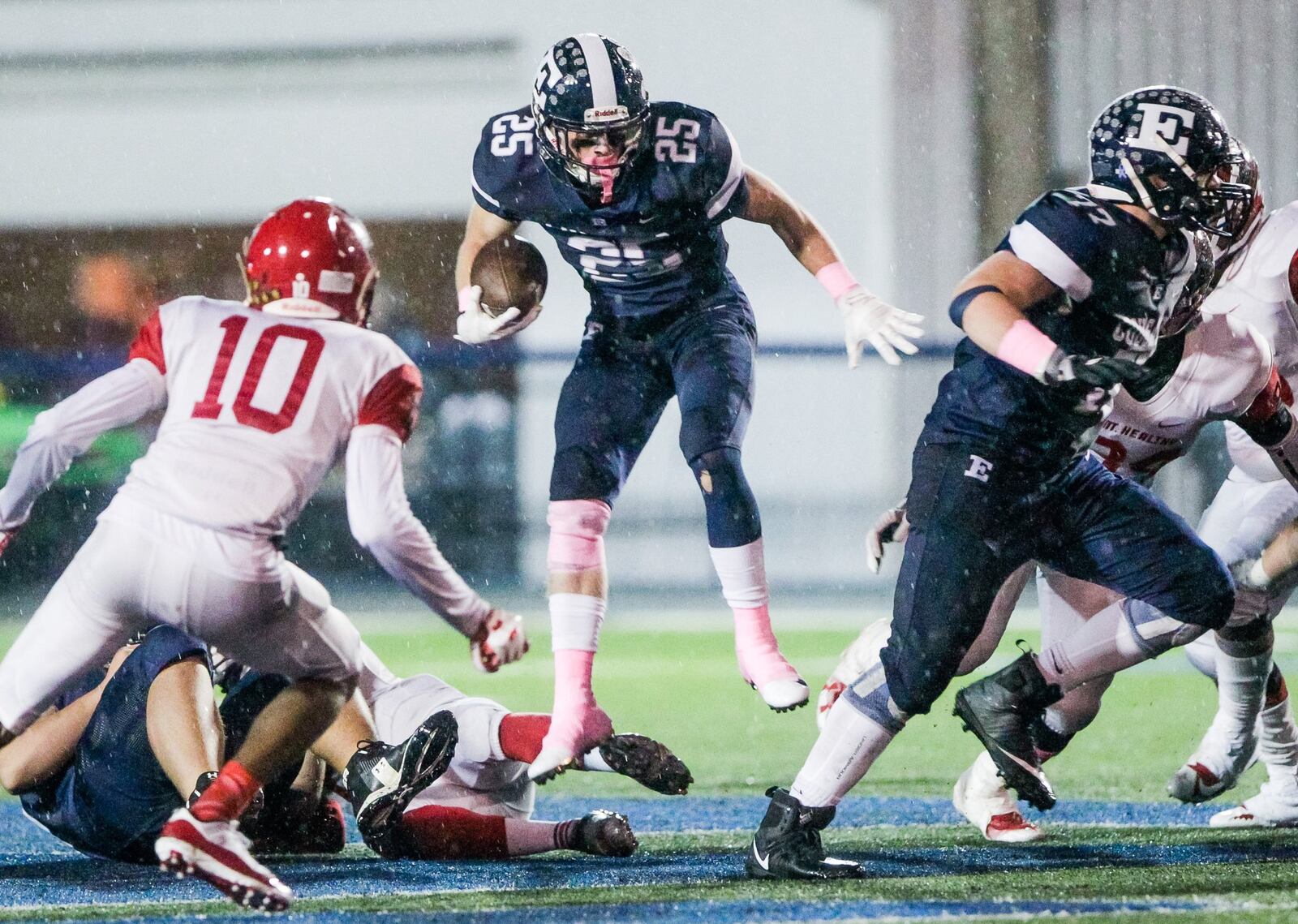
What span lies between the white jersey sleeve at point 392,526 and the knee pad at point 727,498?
0.82 metres

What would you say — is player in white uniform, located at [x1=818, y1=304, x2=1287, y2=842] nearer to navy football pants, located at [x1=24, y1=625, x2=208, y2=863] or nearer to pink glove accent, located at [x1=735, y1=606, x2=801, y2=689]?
pink glove accent, located at [x1=735, y1=606, x2=801, y2=689]

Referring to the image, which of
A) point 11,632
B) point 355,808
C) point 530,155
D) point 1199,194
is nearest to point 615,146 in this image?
point 530,155

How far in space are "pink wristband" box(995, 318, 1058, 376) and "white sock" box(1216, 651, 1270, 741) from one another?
1337mm

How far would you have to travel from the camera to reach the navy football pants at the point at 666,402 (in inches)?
155

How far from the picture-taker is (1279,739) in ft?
13.9

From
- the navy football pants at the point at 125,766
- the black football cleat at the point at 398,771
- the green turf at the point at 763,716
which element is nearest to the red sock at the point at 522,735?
the black football cleat at the point at 398,771

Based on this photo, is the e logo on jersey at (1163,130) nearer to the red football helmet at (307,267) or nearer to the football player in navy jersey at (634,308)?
the football player in navy jersey at (634,308)

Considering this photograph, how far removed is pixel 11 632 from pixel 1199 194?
584 cm

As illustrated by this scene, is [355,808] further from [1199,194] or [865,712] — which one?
[1199,194]

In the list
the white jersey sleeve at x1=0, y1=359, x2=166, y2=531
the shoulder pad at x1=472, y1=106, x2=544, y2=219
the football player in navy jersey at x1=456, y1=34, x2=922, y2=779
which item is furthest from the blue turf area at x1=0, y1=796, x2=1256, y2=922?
the shoulder pad at x1=472, y1=106, x2=544, y2=219

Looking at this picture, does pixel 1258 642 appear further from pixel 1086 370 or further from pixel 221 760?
pixel 221 760

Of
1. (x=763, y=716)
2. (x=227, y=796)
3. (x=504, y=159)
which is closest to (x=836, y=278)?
(x=504, y=159)

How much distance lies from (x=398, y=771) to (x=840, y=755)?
878 mm

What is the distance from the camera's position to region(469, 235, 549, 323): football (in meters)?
4.23
